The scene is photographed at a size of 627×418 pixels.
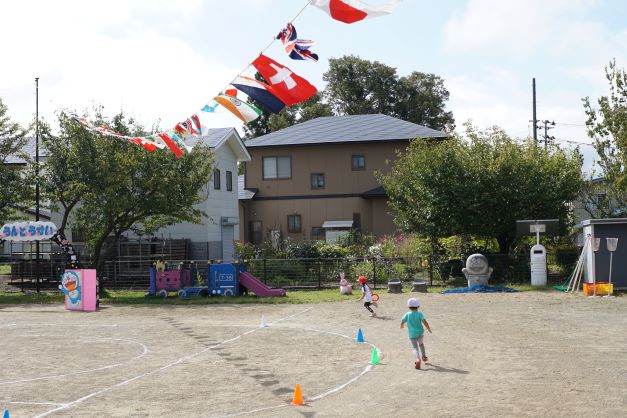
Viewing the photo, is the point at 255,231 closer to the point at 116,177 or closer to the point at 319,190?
the point at 319,190

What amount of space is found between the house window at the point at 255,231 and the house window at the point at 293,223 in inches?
73.3

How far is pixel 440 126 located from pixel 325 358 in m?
59.4

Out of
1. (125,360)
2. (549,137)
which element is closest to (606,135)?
(125,360)

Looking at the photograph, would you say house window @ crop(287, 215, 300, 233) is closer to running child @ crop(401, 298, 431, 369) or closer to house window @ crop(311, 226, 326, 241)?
house window @ crop(311, 226, 326, 241)

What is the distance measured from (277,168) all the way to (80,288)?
2042 cm

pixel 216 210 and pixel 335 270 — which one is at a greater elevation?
pixel 216 210

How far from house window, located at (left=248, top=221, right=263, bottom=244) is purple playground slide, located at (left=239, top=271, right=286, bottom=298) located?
16353 millimetres

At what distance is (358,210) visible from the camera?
1703 inches

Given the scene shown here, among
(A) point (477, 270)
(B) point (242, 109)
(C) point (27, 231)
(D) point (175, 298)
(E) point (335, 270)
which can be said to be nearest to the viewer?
(B) point (242, 109)

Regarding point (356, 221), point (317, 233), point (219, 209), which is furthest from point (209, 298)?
point (356, 221)

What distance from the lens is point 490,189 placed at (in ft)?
99.8

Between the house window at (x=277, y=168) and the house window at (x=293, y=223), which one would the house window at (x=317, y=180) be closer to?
the house window at (x=277, y=168)

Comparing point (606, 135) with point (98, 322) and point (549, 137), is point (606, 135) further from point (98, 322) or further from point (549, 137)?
point (549, 137)

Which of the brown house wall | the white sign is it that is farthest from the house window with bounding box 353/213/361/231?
the white sign
